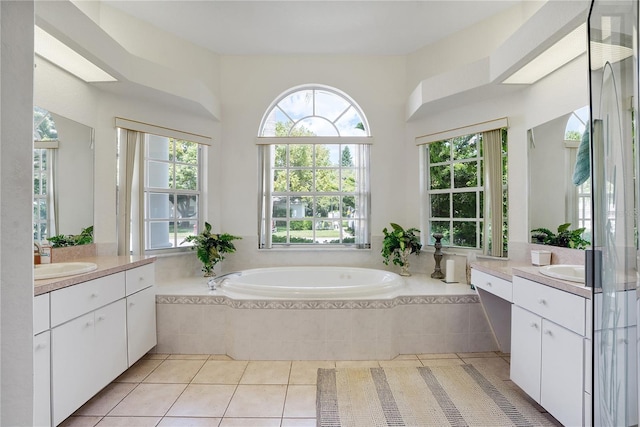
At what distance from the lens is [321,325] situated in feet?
8.88

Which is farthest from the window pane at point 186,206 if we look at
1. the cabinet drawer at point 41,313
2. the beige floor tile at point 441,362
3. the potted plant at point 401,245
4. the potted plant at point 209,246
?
the beige floor tile at point 441,362

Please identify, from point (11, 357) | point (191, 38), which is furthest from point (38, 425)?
point (191, 38)

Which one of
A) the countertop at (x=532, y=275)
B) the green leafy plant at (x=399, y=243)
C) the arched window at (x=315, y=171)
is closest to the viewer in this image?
the countertop at (x=532, y=275)

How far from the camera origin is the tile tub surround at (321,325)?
8.86ft

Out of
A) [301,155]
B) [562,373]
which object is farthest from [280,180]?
[562,373]

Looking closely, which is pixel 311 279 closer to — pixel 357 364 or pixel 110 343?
pixel 357 364

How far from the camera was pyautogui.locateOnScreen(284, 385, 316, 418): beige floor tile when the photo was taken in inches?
78.0

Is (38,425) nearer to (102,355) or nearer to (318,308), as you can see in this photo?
(102,355)

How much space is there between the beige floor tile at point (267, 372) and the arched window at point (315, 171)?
5.52ft

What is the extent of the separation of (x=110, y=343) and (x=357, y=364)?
1.74 m

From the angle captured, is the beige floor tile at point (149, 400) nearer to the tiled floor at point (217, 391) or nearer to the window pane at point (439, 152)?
the tiled floor at point (217, 391)

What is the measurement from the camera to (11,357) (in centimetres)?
54

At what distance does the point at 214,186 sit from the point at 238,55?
157 cm

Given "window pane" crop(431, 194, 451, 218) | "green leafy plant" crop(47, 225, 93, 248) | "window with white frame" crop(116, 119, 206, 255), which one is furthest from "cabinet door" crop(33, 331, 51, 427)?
"window pane" crop(431, 194, 451, 218)
